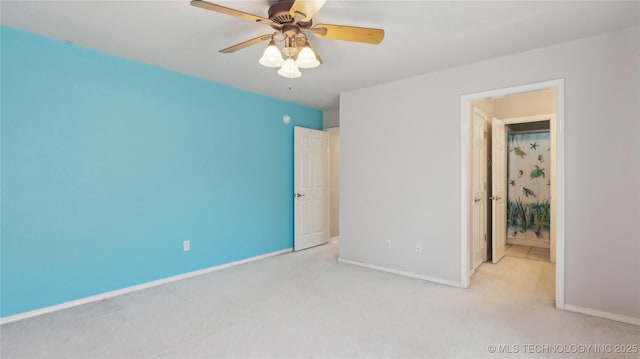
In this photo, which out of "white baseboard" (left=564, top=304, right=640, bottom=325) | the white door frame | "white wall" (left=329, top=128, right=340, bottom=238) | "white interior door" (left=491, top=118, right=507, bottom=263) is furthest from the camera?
"white wall" (left=329, top=128, right=340, bottom=238)

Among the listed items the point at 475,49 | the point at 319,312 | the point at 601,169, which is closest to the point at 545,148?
the point at 601,169

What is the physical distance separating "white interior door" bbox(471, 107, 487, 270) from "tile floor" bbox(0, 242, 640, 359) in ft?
1.91

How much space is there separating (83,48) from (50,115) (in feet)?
2.23

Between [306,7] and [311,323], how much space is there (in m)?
2.23

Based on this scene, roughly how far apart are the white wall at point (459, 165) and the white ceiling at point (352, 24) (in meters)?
0.22

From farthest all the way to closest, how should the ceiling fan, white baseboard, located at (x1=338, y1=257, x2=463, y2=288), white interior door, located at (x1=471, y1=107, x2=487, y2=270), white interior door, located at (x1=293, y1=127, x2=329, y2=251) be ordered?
white interior door, located at (x1=293, y1=127, x2=329, y2=251) < white interior door, located at (x1=471, y1=107, x2=487, y2=270) < white baseboard, located at (x1=338, y1=257, x2=463, y2=288) < the ceiling fan

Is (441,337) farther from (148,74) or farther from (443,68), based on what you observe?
(148,74)

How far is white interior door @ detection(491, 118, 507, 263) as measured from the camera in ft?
14.5

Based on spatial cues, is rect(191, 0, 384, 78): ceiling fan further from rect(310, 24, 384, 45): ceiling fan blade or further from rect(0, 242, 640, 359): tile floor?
→ rect(0, 242, 640, 359): tile floor

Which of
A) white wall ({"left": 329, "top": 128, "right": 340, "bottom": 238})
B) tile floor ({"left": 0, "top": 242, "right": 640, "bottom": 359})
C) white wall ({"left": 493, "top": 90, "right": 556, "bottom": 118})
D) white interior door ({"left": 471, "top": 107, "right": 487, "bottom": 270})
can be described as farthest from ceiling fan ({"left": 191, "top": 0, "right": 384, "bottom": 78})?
white wall ({"left": 329, "top": 128, "right": 340, "bottom": 238})

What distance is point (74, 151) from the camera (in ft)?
9.38

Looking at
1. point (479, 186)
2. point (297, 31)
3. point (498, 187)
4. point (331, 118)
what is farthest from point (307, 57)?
point (498, 187)

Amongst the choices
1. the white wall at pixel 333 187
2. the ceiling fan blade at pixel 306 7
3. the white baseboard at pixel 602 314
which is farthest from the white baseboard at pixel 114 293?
the white baseboard at pixel 602 314

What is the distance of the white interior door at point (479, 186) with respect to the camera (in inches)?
151
